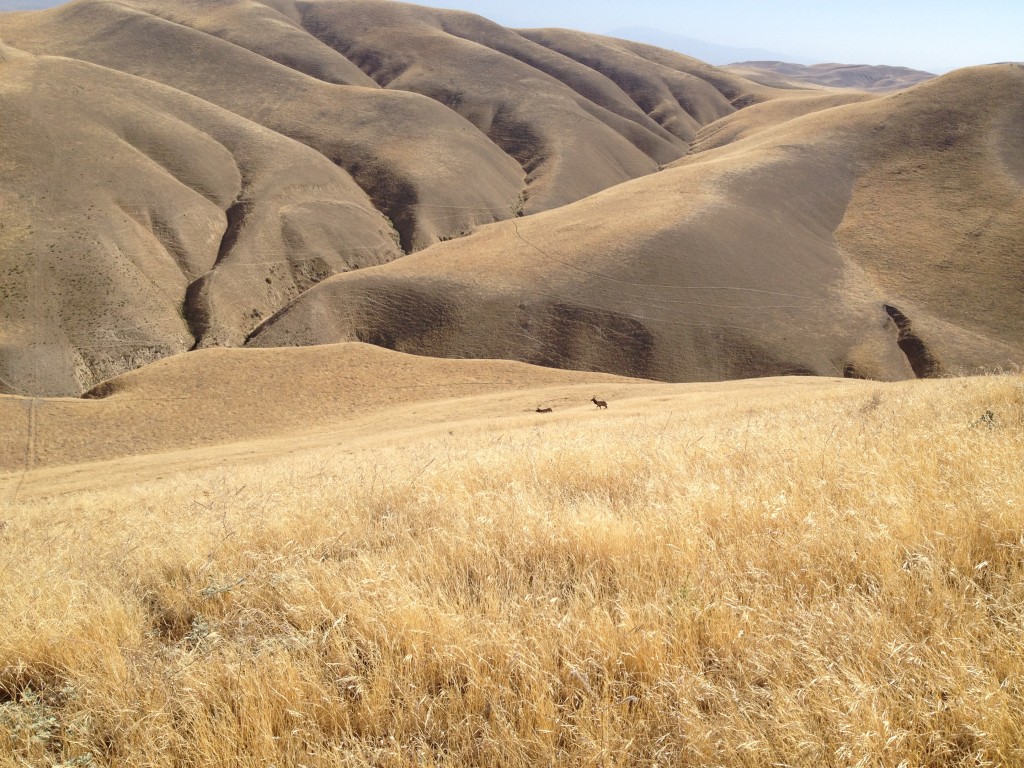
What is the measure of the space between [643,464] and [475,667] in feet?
12.5

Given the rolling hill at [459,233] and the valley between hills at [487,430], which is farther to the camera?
the rolling hill at [459,233]

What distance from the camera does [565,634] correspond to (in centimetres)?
279

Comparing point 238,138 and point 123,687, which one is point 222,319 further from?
point 123,687

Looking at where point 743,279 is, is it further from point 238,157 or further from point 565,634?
point 238,157

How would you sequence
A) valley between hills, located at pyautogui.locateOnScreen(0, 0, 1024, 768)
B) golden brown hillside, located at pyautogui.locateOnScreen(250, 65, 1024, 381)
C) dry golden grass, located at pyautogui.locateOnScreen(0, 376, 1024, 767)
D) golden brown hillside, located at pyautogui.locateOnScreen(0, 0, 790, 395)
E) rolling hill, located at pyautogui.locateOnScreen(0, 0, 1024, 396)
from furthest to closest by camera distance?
golden brown hillside, located at pyautogui.locateOnScreen(0, 0, 790, 395), rolling hill, located at pyautogui.locateOnScreen(0, 0, 1024, 396), golden brown hillside, located at pyautogui.locateOnScreen(250, 65, 1024, 381), valley between hills, located at pyautogui.locateOnScreen(0, 0, 1024, 768), dry golden grass, located at pyautogui.locateOnScreen(0, 376, 1024, 767)

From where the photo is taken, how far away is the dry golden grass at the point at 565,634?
230 cm

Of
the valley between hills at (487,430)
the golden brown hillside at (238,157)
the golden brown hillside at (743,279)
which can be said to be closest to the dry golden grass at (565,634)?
the valley between hills at (487,430)

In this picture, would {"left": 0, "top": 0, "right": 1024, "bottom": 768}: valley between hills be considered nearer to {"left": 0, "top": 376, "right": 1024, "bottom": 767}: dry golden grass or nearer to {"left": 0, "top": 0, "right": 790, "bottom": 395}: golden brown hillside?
{"left": 0, "top": 376, "right": 1024, "bottom": 767}: dry golden grass

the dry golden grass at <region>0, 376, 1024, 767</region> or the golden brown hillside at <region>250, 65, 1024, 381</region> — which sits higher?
the dry golden grass at <region>0, 376, 1024, 767</region>

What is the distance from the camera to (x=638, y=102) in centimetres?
14212

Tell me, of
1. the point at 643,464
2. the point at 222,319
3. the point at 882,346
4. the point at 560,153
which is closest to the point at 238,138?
the point at 222,319

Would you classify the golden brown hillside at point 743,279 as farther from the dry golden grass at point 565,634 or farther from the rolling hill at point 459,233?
the dry golden grass at point 565,634

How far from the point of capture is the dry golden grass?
7.54 ft

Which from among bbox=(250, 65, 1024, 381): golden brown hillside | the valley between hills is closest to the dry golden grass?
the valley between hills
